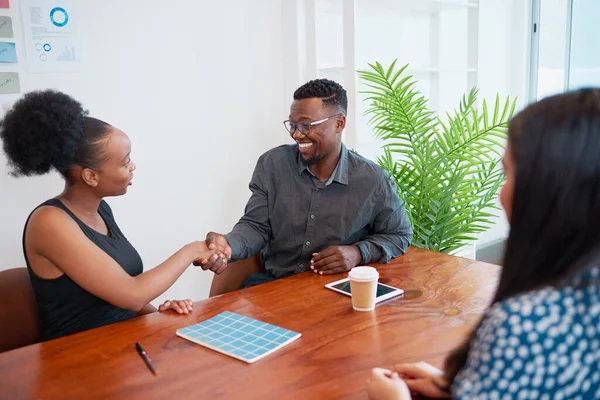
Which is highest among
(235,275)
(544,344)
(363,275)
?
(544,344)

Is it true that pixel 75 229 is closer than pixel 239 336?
No

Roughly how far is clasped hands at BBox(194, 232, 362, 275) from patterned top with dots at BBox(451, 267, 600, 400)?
3.46ft

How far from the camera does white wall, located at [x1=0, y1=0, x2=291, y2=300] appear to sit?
8.68 ft

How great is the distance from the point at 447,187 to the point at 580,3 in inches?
96.2

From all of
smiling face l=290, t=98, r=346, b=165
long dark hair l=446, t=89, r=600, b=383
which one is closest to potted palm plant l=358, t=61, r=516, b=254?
smiling face l=290, t=98, r=346, b=165

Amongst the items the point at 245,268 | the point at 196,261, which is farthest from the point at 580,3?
the point at 196,261

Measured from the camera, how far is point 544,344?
33.8 inches

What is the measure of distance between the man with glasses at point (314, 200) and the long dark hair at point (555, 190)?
124 centimetres

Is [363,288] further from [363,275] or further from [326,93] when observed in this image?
[326,93]

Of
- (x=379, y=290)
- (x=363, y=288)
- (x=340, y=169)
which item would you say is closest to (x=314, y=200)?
(x=340, y=169)

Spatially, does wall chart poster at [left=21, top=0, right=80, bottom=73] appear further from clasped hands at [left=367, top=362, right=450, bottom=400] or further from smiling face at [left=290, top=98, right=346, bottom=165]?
clasped hands at [left=367, top=362, right=450, bottom=400]

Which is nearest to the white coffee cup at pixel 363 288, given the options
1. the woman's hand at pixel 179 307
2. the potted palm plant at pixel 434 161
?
the woman's hand at pixel 179 307

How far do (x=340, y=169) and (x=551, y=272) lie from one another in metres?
1.44

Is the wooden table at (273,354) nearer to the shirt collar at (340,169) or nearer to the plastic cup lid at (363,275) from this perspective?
the plastic cup lid at (363,275)
